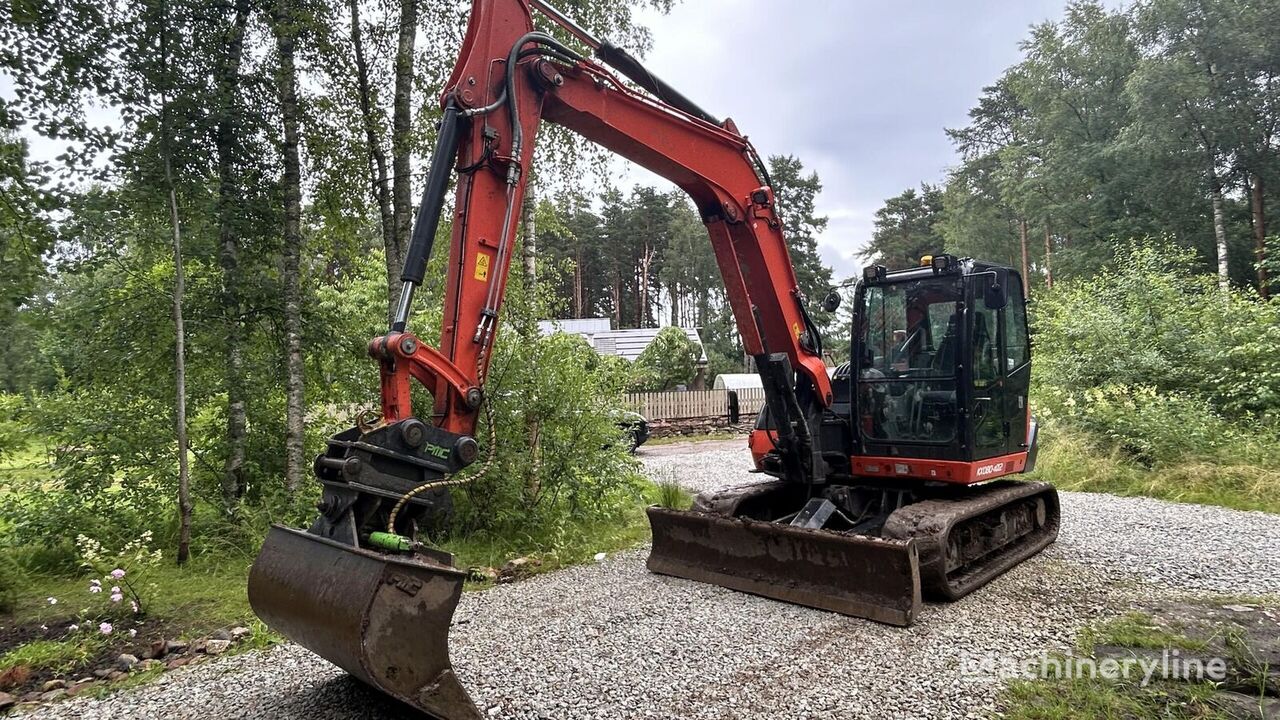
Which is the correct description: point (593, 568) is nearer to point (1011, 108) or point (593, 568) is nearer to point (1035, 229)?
point (1035, 229)

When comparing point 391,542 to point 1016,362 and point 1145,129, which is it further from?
point 1145,129

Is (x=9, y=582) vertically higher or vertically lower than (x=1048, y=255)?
lower

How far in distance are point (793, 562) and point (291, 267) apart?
199 inches

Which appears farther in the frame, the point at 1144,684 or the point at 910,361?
the point at 910,361

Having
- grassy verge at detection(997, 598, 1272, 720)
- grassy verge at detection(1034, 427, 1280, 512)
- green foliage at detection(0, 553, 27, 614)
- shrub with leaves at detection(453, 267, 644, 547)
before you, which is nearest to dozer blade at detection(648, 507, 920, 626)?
grassy verge at detection(997, 598, 1272, 720)

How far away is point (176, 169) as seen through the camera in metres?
5.78

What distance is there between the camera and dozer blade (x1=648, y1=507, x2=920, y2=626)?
4.25 metres

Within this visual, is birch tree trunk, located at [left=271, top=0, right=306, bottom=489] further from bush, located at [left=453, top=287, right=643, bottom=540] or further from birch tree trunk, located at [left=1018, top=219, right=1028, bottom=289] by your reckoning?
birch tree trunk, located at [left=1018, top=219, right=1028, bottom=289]

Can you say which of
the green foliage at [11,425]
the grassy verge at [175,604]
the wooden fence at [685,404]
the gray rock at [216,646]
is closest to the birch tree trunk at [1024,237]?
the wooden fence at [685,404]

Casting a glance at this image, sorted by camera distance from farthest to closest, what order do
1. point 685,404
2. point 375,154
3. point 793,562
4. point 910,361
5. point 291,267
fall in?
point 685,404 → point 375,154 → point 291,267 → point 910,361 → point 793,562

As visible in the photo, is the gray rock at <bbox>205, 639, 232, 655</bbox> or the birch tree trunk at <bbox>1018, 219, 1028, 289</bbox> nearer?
the gray rock at <bbox>205, 639, 232, 655</bbox>

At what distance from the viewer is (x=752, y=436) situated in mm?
6023

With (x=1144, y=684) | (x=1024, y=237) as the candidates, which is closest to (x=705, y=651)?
(x=1144, y=684)

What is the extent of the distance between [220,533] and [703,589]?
435cm
